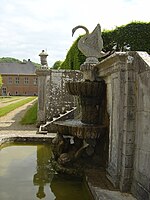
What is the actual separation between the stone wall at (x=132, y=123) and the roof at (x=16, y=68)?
68038 millimetres

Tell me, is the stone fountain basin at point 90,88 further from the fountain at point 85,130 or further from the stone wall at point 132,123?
the stone wall at point 132,123

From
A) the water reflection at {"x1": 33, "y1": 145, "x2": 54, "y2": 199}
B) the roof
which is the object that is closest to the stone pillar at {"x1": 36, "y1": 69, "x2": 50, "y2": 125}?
the water reflection at {"x1": 33, "y1": 145, "x2": 54, "y2": 199}

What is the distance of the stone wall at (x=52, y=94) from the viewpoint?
1496cm

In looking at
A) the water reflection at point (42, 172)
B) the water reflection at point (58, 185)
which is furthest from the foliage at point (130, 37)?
the water reflection at point (58, 185)

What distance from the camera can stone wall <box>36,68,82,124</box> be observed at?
49.1 ft

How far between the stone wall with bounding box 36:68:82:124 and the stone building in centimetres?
5680

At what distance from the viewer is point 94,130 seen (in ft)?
20.8

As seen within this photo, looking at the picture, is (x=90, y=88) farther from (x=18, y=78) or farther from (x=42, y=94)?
(x=18, y=78)

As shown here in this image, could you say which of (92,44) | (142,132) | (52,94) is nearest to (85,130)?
(142,132)

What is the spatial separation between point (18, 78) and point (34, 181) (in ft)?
219

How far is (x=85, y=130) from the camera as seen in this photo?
6359mm

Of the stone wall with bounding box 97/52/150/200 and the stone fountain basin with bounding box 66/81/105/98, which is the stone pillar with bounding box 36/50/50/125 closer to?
the stone fountain basin with bounding box 66/81/105/98

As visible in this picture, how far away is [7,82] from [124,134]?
226ft

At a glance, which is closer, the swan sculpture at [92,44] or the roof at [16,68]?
Answer: the swan sculpture at [92,44]
